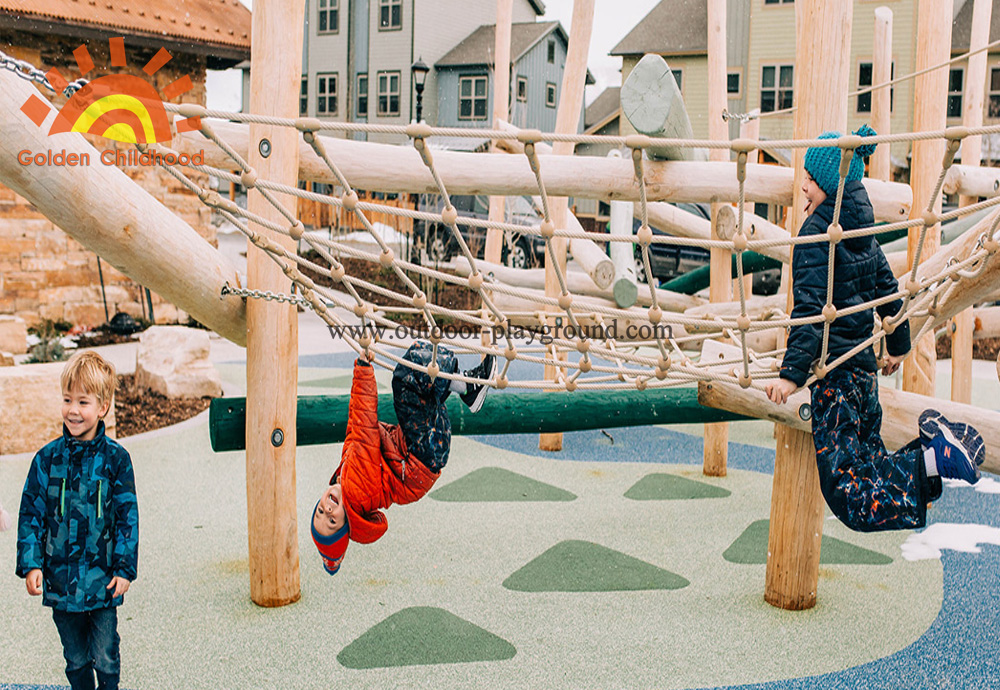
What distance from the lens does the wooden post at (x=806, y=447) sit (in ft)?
9.12

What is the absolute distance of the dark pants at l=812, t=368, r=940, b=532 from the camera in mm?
2242

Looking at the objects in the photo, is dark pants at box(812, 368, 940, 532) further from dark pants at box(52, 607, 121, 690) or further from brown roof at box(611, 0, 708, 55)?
brown roof at box(611, 0, 708, 55)

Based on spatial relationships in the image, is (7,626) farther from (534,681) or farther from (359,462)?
(534,681)

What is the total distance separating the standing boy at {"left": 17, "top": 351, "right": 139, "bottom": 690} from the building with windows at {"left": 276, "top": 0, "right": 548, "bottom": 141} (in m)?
18.8

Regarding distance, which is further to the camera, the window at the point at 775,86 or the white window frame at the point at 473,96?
the white window frame at the point at 473,96

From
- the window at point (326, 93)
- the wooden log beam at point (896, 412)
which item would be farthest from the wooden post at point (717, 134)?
the window at point (326, 93)

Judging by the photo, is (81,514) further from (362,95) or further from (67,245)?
(362,95)

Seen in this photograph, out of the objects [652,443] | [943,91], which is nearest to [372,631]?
[652,443]

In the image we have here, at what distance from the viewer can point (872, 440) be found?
2.45 meters

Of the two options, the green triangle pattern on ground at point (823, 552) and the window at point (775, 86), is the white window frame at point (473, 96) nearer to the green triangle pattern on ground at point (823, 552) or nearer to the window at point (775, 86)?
the window at point (775, 86)

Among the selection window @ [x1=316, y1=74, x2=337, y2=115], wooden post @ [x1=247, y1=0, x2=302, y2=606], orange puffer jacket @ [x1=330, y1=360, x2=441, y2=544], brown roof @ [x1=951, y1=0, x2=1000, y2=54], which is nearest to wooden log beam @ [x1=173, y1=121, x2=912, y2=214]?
wooden post @ [x1=247, y1=0, x2=302, y2=606]

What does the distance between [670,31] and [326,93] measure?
8508 mm

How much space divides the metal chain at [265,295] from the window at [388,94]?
1865 cm

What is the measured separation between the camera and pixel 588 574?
10.6ft
